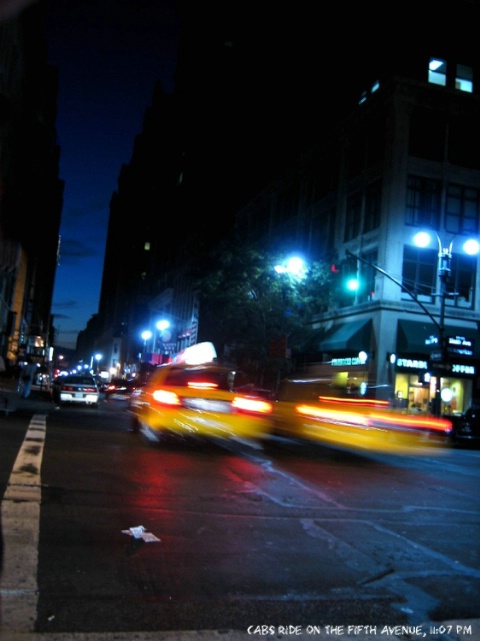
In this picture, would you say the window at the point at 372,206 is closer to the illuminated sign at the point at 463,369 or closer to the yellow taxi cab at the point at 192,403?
the illuminated sign at the point at 463,369

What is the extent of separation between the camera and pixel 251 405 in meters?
18.9

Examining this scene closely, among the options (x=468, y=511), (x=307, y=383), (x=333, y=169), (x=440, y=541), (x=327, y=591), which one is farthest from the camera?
(x=333, y=169)

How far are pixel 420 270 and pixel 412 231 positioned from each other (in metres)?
2.20

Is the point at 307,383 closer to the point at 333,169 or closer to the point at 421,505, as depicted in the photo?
the point at 421,505

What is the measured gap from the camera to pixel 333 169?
140 ft

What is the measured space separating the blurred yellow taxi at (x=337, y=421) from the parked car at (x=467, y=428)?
6757 millimetres

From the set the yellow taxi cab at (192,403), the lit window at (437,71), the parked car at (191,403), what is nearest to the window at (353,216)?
the lit window at (437,71)

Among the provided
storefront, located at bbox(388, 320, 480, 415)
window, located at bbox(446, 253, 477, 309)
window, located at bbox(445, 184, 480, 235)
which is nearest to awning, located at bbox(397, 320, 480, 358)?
storefront, located at bbox(388, 320, 480, 415)

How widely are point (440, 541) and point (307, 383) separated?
43.5ft

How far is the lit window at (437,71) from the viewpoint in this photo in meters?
36.9

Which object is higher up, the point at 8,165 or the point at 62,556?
the point at 8,165

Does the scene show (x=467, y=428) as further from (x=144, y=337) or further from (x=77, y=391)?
(x=144, y=337)

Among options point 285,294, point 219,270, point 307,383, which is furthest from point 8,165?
point 307,383

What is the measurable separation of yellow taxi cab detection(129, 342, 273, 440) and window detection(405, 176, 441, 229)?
66.3 feet
